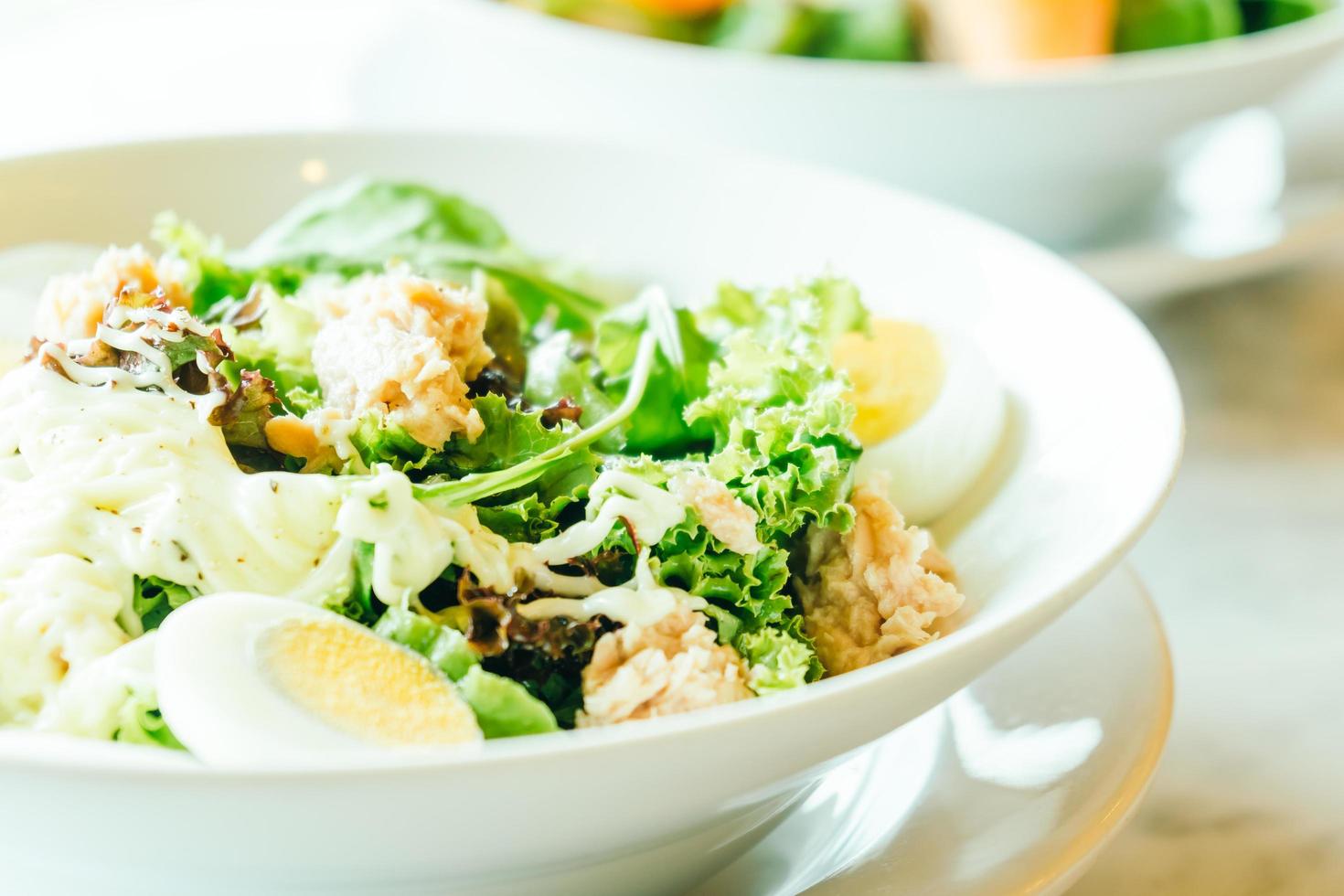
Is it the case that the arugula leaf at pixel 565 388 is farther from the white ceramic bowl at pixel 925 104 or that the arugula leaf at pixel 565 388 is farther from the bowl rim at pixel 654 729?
the white ceramic bowl at pixel 925 104

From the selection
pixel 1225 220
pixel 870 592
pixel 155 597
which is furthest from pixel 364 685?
pixel 1225 220

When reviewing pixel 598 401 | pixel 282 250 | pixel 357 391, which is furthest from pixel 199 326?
pixel 282 250

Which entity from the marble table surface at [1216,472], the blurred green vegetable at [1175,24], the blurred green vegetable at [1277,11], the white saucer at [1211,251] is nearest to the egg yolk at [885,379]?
the marble table surface at [1216,472]

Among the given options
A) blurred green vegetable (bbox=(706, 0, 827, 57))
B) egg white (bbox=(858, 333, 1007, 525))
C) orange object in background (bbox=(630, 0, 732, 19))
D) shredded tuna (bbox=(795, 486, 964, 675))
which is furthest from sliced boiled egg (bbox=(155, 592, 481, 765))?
orange object in background (bbox=(630, 0, 732, 19))

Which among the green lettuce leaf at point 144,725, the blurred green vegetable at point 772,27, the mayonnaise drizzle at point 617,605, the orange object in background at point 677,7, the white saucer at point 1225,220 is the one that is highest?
the green lettuce leaf at point 144,725

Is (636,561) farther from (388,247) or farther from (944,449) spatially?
(388,247)

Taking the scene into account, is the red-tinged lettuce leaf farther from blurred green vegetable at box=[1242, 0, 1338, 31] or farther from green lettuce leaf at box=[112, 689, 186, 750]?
blurred green vegetable at box=[1242, 0, 1338, 31]
